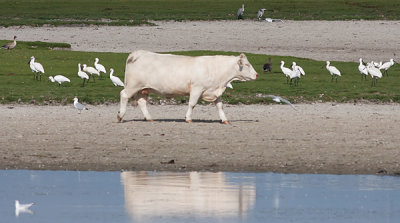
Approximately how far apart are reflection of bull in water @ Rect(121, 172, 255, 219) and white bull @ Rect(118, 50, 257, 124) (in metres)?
6.12

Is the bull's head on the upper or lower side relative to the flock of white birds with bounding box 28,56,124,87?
upper

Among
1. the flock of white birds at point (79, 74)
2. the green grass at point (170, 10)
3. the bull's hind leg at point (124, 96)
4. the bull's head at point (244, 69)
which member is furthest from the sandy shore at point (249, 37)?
the bull's hind leg at point (124, 96)

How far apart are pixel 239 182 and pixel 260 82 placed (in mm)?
16879

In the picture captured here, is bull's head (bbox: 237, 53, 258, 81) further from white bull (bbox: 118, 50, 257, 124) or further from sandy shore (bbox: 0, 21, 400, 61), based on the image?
sandy shore (bbox: 0, 21, 400, 61)

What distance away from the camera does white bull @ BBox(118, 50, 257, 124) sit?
21219 millimetres

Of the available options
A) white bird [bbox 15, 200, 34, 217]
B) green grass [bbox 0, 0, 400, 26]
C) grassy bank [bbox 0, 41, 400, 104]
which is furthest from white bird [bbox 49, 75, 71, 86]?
green grass [bbox 0, 0, 400, 26]

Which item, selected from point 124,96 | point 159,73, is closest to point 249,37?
point 124,96

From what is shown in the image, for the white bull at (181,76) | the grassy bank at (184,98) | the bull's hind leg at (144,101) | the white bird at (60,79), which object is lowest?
the grassy bank at (184,98)

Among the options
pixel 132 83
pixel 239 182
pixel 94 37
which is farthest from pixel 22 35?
pixel 239 182

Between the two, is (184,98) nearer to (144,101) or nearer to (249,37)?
(144,101)

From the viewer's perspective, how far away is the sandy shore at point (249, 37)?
48.0 m

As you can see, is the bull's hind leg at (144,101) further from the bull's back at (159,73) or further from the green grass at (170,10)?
the green grass at (170,10)

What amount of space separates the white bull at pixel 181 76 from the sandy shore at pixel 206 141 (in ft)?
2.27

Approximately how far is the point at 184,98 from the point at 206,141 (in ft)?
29.8
